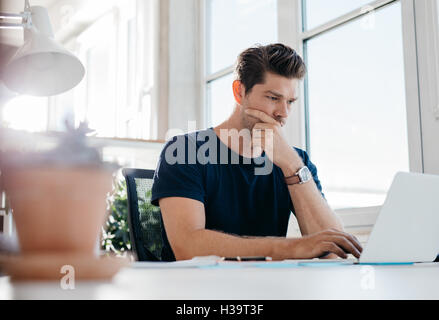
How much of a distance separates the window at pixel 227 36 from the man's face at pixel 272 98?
1351 mm

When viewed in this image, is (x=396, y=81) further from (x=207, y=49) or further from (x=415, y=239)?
(x=207, y=49)

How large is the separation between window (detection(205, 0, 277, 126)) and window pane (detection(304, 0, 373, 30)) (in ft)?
1.03

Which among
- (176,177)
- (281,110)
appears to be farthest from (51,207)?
(281,110)

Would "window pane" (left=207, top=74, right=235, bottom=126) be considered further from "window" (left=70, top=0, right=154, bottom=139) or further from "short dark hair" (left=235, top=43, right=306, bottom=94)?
"short dark hair" (left=235, top=43, right=306, bottom=94)

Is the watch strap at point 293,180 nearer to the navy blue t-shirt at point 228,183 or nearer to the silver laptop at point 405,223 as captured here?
the navy blue t-shirt at point 228,183

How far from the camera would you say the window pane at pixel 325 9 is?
2492mm

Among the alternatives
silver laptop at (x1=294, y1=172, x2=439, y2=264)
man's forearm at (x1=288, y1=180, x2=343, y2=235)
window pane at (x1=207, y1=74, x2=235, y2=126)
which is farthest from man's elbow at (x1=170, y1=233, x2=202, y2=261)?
window pane at (x1=207, y1=74, x2=235, y2=126)

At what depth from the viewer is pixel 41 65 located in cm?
182

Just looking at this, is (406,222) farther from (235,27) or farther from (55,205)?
(235,27)

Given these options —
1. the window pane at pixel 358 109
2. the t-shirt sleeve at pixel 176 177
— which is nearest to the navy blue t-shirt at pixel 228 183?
the t-shirt sleeve at pixel 176 177

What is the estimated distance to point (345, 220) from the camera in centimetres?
234

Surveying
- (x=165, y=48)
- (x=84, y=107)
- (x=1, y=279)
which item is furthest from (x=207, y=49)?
(x=1, y=279)
